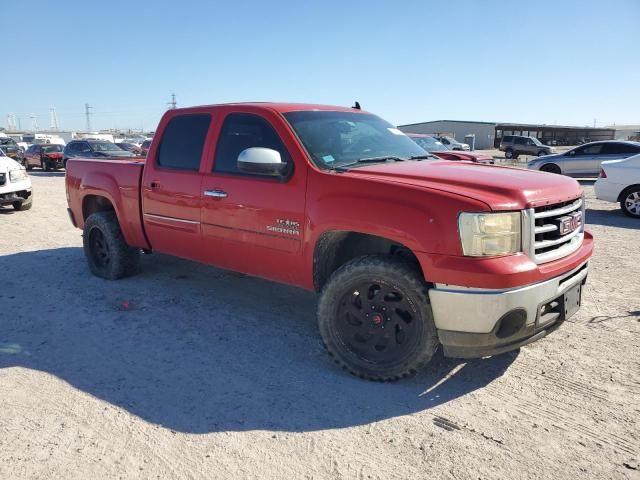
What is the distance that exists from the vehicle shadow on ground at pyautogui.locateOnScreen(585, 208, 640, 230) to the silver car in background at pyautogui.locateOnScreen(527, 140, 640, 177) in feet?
18.8

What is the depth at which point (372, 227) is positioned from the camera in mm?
3275

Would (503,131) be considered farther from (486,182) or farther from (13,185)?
(486,182)

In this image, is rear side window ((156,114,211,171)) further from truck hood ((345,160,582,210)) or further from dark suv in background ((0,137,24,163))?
dark suv in background ((0,137,24,163))

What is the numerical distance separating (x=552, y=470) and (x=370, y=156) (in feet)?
8.37

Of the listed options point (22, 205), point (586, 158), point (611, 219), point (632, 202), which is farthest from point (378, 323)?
point (586, 158)

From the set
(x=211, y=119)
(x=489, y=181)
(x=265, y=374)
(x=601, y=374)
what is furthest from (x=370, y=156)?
(x=601, y=374)

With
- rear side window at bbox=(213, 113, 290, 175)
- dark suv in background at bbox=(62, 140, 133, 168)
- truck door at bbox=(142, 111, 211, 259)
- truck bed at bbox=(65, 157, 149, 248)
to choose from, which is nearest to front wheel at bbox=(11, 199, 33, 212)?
truck bed at bbox=(65, 157, 149, 248)

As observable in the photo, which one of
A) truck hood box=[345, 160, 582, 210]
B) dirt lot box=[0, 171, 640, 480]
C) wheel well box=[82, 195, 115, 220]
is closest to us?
dirt lot box=[0, 171, 640, 480]

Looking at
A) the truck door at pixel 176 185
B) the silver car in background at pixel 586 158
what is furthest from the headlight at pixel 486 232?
the silver car in background at pixel 586 158

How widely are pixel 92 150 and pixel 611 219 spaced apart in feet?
59.6

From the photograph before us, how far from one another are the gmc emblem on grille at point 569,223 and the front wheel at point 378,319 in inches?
41.1

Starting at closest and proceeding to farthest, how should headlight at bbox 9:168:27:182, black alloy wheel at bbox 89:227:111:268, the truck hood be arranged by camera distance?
the truck hood < black alloy wheel at bbox 89:227:111:268 < headlight at bbox 9:168:27:182

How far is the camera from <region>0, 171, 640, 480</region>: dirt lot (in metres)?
2.59

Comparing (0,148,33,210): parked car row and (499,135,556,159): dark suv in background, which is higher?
(499,135,556,159): dark suv in background
